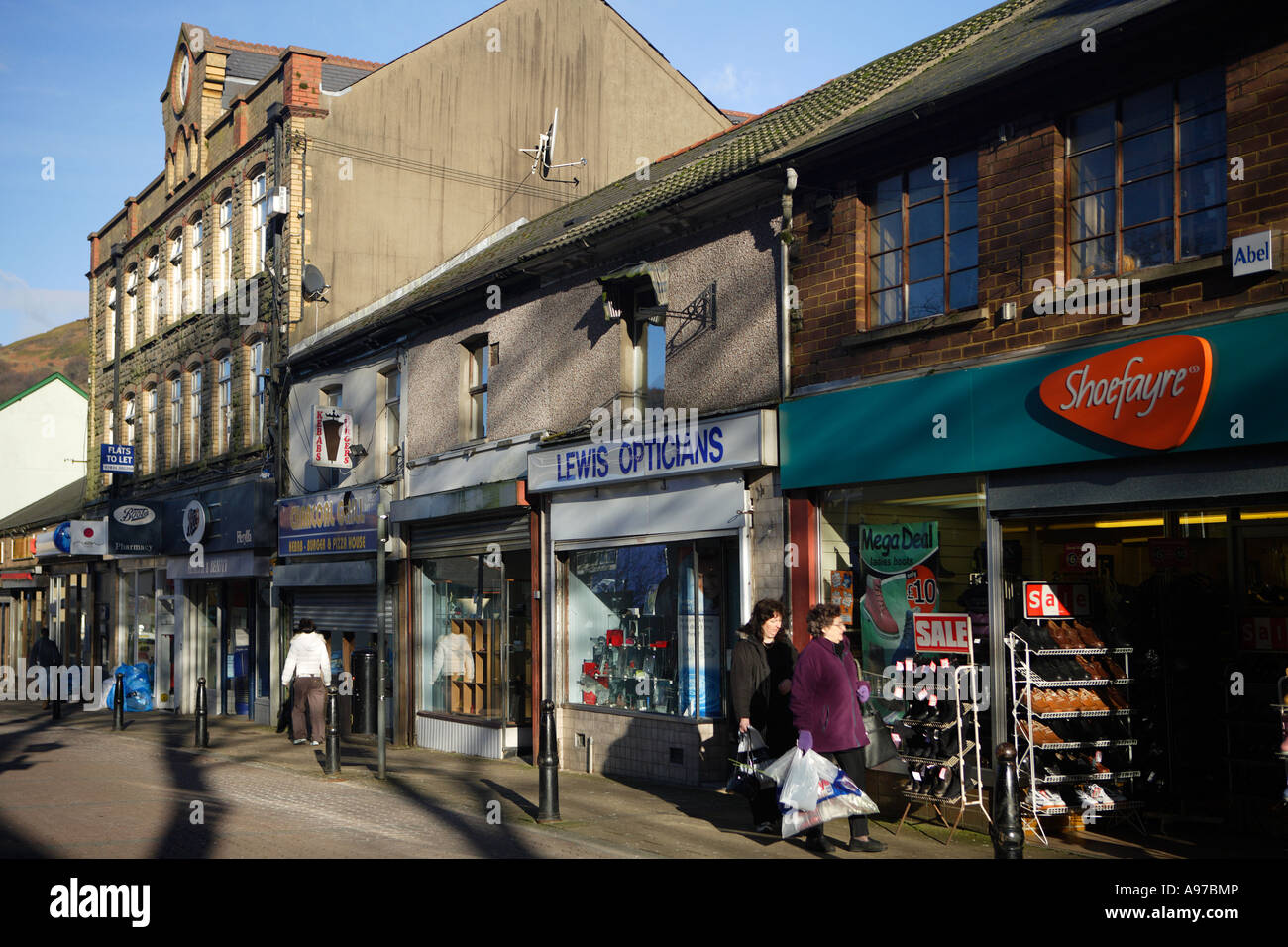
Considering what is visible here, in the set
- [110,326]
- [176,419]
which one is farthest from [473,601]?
[110,326]

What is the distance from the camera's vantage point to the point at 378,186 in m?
23.1

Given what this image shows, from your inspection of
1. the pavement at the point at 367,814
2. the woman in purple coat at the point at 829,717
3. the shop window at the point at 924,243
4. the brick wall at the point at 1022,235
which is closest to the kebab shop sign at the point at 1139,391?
the brick wall at the point at 1022,235

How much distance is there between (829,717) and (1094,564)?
10.1 feet

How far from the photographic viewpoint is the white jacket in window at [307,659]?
17094mm

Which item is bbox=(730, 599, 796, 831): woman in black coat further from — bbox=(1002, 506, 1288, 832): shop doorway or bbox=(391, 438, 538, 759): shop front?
bbox=(391, 438, 538, 759): shop front

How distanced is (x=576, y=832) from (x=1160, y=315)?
610 centimetres

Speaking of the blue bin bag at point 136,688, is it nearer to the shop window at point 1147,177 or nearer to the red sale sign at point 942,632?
the red sale sign at point 942,632

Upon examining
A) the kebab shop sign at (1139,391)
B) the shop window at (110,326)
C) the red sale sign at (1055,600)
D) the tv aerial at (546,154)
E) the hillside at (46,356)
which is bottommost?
the red sale sign at (1055,600)

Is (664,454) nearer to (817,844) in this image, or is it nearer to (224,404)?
(817,844)

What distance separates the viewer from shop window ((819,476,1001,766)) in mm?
10219

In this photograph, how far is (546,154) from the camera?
24.8 metres

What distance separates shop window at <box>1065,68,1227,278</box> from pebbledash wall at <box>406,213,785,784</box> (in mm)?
3434

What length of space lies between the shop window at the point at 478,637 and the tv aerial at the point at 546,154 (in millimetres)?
Answer: 10121

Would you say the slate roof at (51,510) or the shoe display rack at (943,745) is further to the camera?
the slate roof at (51,510)
